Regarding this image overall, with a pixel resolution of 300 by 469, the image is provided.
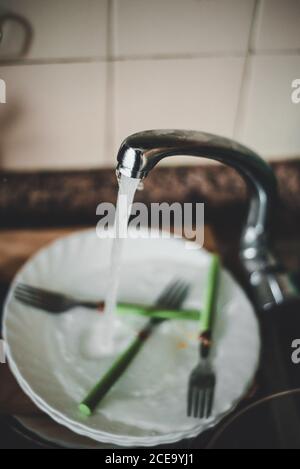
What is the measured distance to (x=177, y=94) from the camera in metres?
0.58

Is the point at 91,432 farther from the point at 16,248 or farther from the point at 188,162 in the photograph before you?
the point at 188,162

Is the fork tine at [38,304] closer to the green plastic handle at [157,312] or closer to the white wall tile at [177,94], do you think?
the green plastic handle at [157,312]

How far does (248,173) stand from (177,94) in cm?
17

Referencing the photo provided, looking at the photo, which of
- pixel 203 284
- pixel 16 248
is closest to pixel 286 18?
pixel 203 284

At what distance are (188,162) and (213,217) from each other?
0.31 ft

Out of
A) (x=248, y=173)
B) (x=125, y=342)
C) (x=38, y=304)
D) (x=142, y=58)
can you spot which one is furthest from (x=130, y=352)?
(x=142, y=58)

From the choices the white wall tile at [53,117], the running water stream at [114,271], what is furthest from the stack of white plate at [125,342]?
the white wall tile at [53,117]

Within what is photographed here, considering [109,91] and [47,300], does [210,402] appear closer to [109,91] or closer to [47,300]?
[47,300]

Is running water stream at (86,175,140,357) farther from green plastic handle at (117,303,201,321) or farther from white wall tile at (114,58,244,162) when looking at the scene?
white wall tile at (114,58,244,162)

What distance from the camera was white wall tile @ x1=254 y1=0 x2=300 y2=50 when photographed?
1.69 ft

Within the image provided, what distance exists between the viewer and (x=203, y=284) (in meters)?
0.59

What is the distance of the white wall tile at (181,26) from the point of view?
51 cm

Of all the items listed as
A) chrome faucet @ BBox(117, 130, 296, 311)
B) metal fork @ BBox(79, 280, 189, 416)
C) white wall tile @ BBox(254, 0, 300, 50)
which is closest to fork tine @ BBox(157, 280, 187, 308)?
metal fork @ BBox(79, 280, 189, 416)

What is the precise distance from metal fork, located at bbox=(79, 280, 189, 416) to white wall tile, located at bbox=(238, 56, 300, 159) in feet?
0.79
